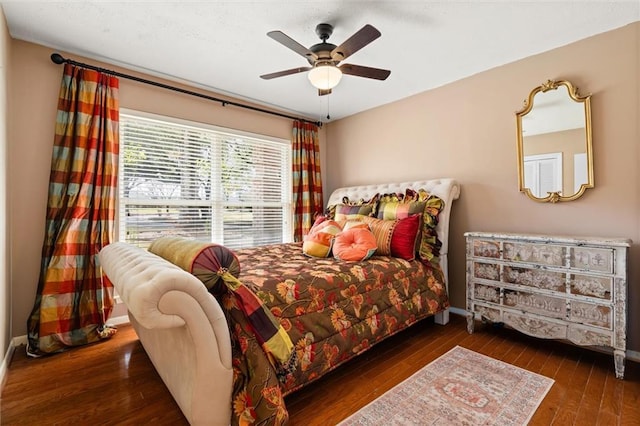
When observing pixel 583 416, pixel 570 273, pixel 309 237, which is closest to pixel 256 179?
pixel 309 237

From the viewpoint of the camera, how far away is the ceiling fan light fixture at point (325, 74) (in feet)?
7.16

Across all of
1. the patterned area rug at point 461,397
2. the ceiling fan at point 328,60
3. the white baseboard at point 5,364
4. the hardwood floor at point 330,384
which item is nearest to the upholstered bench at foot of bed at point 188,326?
the hardwood floor at point 330,384

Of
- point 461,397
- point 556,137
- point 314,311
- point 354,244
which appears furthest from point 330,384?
point 556,137

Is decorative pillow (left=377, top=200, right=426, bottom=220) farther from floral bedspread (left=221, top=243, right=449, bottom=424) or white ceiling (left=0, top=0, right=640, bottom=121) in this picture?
white ceiling (left=0, top=0, right=640, bottom=121)

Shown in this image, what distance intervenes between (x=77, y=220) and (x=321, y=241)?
80.0 inches

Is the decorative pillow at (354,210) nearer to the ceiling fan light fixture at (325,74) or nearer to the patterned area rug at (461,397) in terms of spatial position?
the ceiling fan light fixture at (325,74)

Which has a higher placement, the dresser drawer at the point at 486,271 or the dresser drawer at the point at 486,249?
the dresser drawer at the point at 486,249

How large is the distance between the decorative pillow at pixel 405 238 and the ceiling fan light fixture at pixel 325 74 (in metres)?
1.35

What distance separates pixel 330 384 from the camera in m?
1.89

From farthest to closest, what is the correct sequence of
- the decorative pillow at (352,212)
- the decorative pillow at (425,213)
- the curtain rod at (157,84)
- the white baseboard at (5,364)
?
the decorative pillow at (352,212), the decorative pillow at (425,213), the curtain rod at (157,84), the white baseboard at (5,364)

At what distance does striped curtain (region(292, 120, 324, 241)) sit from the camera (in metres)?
4.14

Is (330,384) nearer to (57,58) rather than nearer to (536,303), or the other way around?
(536,303)

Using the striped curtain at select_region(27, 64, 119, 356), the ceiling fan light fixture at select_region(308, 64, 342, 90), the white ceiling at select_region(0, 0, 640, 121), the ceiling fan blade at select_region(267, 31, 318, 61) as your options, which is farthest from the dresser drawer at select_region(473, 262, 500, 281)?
the striped curtain at select_region(27, 64, 119, 356)

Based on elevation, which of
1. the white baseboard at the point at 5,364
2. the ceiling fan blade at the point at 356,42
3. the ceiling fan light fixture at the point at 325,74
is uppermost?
the ceiling fan blade at the point at 356,42
